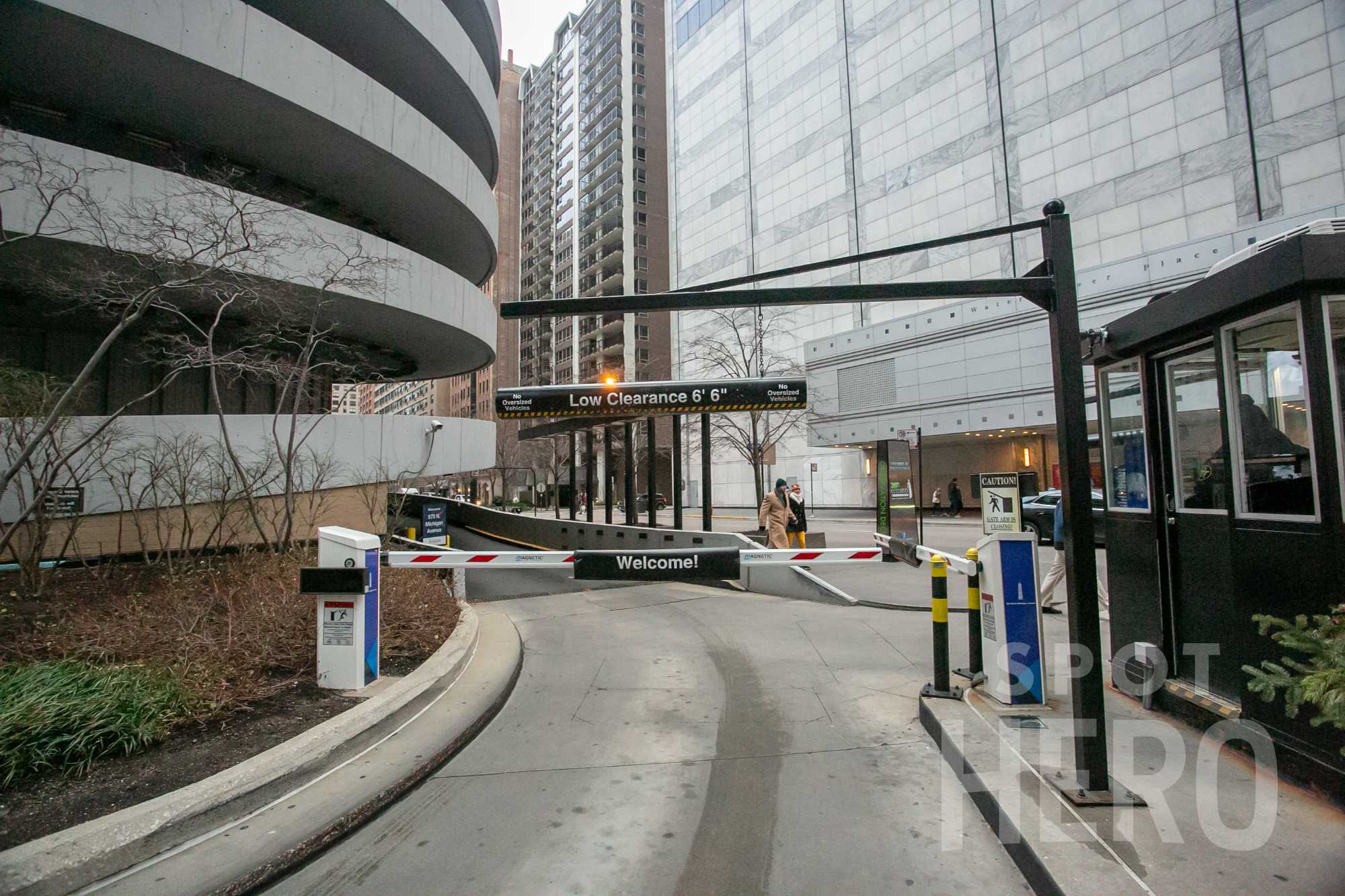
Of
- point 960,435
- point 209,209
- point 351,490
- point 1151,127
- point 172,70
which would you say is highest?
point 1151,127

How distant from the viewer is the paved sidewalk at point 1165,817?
8.70ft

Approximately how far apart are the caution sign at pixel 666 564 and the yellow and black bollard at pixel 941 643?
1824 mm

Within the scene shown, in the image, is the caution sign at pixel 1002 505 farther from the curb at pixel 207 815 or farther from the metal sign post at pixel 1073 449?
the curb at pixel 207 815

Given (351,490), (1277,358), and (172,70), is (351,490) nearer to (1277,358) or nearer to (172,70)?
(172,70)

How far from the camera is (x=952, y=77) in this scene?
34594 millimetres

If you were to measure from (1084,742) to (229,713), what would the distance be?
548 cm

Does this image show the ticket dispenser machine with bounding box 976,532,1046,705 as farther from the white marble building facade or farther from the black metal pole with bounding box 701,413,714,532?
the white marble building facade

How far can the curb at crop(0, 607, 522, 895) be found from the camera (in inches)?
113

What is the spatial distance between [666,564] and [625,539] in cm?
1150

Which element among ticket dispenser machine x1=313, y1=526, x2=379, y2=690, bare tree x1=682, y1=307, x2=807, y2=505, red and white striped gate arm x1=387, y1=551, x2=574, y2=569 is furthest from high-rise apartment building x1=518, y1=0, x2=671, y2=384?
ticket dispenser machine x1=313, y1=526, x2=379, y2=690

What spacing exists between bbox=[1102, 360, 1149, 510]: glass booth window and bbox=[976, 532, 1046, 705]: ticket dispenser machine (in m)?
0.83

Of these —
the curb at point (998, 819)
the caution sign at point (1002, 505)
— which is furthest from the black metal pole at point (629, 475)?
the curb at point (998, 819)

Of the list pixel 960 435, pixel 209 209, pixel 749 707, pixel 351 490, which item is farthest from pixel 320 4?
pixel 960 435

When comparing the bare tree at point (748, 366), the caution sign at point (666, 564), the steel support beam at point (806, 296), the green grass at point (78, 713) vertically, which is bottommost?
the green grass at point (78, 713)
